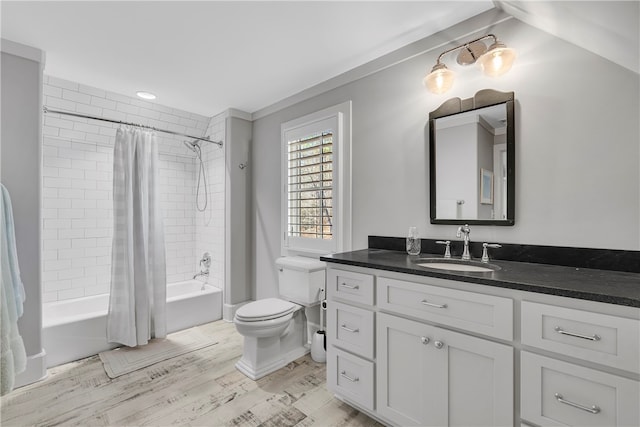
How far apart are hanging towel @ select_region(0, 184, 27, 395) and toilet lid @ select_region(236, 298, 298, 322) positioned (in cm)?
130

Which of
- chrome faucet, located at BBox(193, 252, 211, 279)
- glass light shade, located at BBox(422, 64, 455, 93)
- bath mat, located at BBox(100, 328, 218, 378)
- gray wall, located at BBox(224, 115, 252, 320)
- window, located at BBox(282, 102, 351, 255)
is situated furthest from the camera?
chrome faucet, located at BBox(193, 252, 211, 279)

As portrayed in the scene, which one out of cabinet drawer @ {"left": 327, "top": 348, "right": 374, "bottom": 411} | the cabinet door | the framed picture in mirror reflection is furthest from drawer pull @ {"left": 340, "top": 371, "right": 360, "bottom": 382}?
the framed picture in mirror reflection

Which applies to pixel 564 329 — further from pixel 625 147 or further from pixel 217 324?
pixel 217 324

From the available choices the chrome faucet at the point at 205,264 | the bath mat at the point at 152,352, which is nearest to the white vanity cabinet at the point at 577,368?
the bath mat at the point at 152,352

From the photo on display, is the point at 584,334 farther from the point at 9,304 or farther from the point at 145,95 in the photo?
the point at 145,95

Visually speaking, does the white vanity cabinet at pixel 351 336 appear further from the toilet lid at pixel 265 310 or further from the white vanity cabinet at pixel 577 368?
the white vanity cabinet at pixel 577 368

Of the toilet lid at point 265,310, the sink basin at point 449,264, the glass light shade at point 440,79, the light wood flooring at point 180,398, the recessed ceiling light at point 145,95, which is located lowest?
the light wood flooring at point 180,398

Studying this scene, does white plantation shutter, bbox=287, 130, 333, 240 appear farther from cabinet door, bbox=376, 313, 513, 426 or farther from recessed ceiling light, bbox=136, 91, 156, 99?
recessed ceiling light, bbox=136, 91, 156, 99

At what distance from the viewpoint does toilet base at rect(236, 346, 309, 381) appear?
221cm

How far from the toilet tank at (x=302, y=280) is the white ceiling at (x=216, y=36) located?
164 centimetres

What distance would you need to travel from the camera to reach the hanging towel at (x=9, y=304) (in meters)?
1.70

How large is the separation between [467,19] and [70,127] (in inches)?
138

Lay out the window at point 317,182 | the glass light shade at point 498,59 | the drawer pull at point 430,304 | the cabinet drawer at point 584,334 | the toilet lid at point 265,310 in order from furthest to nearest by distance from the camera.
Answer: the window at point 317,182, the toilet lid at point 265,310, the glass light shade at point 498,59, the drawer pull at point 430,304, the cabinet drawer at point 584,334

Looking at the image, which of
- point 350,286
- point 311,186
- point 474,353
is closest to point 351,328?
point 350,286
